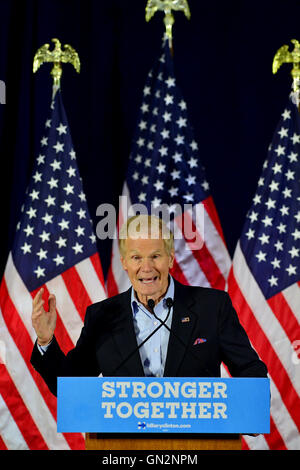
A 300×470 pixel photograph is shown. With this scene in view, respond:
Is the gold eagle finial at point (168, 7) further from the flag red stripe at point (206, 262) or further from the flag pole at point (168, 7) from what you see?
the flag red stripe at point (206, 262)

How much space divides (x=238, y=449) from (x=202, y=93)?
331 cm

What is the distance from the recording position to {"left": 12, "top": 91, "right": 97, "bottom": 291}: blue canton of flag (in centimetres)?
408

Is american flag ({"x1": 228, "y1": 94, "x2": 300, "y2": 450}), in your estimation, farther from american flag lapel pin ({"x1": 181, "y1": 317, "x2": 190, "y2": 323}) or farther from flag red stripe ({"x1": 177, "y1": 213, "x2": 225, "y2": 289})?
american flag lapel pin ({"x1": 181, "y1": 317, "x2": 190, "y2": 323})

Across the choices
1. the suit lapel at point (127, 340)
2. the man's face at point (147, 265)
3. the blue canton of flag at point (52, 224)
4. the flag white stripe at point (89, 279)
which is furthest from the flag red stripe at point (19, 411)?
the man's face at point (147, 265)

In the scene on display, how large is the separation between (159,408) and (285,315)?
2066 mm

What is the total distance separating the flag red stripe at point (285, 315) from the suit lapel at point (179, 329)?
159 cm

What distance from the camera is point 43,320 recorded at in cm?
235

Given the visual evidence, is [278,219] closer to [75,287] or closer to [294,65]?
[294,65]

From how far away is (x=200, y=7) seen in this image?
194 inches

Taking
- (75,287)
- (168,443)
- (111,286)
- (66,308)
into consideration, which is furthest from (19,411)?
(168,443)

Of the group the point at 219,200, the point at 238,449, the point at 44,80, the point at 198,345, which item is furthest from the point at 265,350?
the point at 44,80

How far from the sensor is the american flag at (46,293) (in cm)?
405

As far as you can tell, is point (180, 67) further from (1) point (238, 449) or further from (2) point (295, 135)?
(1) point (238, 449)

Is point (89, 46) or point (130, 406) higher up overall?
point (89, 46)
